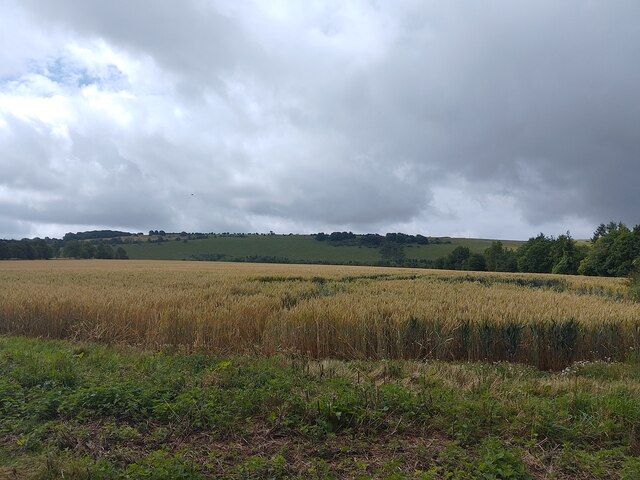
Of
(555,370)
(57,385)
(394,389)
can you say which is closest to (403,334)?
(555,370)

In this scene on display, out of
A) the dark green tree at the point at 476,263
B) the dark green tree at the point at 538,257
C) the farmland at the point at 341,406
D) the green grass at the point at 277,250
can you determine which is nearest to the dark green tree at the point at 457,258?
the dark green tree at the point at 476,263

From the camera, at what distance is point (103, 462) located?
403 cm

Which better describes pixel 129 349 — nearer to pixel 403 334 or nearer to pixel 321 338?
pixel 321 338

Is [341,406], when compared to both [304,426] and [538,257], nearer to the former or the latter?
[304,426]

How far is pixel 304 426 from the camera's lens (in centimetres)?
481

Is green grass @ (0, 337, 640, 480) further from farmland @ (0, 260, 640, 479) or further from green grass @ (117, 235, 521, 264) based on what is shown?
green grass @ (117, 235, 521, 264)

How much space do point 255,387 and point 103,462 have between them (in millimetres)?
2240

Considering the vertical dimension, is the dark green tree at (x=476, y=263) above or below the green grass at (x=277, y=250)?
below

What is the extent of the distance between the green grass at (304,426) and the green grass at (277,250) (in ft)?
309

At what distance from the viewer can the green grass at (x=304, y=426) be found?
404cm

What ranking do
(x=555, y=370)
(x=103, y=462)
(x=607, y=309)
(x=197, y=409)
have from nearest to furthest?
(x=103, y=462) < (x=197, y=409) < (x=555, y=370) < (x=607, y=309)

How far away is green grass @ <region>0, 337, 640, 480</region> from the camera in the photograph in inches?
159

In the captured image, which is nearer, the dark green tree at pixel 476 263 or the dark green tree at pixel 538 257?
the dark green tree at pixel 538 257

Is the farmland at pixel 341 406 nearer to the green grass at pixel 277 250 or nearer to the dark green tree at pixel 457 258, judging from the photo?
the dark green tree at pixel 457 258
